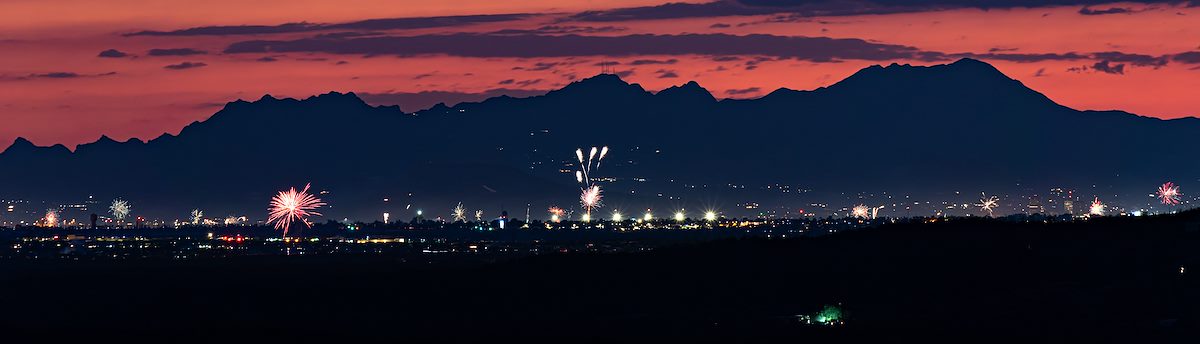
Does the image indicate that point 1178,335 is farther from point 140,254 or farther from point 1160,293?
point 140,254

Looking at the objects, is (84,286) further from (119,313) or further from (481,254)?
(481,254)

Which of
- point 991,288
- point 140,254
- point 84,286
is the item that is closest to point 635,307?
point 991,288

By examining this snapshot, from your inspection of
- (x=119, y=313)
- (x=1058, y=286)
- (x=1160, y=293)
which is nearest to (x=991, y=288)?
(x=1058, y=286)

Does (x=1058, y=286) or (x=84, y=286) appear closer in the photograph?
(x=1058, y=286)

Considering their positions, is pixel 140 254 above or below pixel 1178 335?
above

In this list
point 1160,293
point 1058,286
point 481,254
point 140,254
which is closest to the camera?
point 1160,293

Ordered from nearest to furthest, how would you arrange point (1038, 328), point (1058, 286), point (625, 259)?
point (1038, 328) → point (1058, 286) → point (625, 259)
